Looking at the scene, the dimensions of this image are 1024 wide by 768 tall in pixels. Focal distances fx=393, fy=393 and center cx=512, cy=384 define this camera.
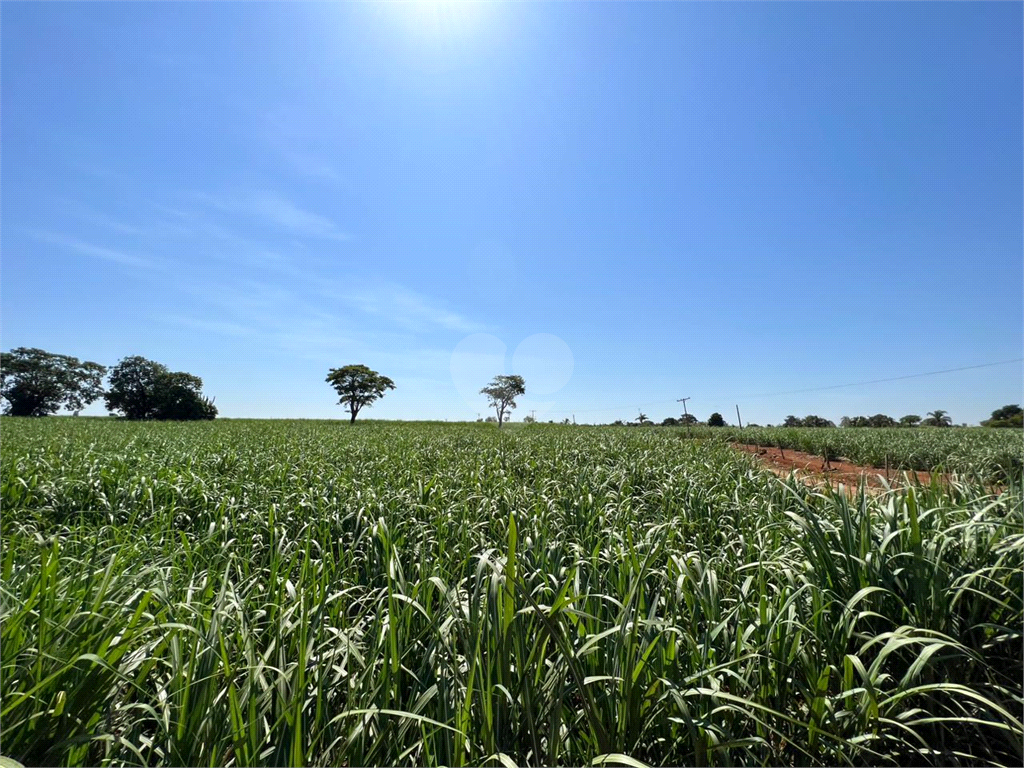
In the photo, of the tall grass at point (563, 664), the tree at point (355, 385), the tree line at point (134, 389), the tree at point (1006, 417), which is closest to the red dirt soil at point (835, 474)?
the tall grass at point (563, 664)

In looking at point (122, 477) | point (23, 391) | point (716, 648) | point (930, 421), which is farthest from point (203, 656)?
point (930, 421)

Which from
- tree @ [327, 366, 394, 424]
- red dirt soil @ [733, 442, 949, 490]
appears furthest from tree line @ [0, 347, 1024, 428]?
red dirt soil @ [733, 442, 949, 490]

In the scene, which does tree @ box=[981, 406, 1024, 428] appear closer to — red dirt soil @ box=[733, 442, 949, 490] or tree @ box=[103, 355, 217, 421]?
red dirt soil @ box=[733, 442, 949, 490]

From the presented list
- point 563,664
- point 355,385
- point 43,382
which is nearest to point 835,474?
point 563,664

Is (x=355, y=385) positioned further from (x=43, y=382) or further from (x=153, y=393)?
(x=43, y=382)

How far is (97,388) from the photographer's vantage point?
64688 millimetres

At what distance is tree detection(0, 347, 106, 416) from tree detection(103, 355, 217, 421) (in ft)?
39.2

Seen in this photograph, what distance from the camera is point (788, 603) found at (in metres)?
2.07

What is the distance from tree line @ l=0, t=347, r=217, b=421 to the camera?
53.0 metres

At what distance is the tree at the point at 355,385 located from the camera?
64250 millimetres

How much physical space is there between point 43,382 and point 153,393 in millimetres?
24214

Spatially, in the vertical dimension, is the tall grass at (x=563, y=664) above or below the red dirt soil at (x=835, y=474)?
below

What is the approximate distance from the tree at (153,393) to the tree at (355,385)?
16.8m

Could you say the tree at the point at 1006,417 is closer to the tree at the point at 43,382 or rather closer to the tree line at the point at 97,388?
the tree line at the point at 97,388
